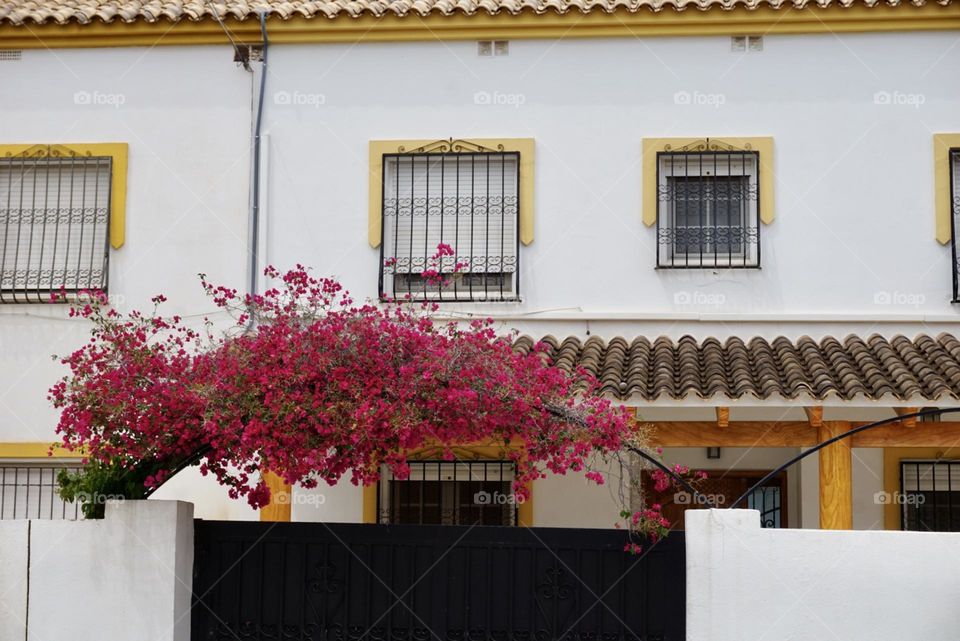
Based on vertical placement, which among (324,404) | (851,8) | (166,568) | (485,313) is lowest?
(166,568)

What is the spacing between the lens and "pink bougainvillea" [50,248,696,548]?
31.3 ft

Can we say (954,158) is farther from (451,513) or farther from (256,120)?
(256,120)

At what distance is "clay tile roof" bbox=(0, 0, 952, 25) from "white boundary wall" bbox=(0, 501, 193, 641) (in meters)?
6.31

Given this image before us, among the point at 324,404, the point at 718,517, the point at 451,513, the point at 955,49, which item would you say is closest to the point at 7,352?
the point at 451,513

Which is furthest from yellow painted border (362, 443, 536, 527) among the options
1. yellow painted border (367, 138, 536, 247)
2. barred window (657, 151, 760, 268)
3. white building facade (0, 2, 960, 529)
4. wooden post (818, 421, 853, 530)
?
wooden post (818, 421, 853, 530)

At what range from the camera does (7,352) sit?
14336mm

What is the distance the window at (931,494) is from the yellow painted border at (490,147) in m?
4.90

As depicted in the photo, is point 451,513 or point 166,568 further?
point 451,513

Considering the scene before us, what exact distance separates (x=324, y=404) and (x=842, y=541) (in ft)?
12.7

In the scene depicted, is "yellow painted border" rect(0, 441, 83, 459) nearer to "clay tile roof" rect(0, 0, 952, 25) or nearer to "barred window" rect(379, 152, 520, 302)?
"barred window" rect(379, 152, 520, 302)

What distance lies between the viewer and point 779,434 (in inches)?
474

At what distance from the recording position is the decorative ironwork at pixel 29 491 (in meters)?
14.2

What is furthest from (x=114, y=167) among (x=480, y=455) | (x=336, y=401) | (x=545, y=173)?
(x=336, y=401)

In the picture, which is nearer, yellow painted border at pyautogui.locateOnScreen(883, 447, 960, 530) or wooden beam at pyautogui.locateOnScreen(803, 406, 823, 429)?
wooden beam at pyautogui.locateOnScreen(803, 406, 823, 429)
